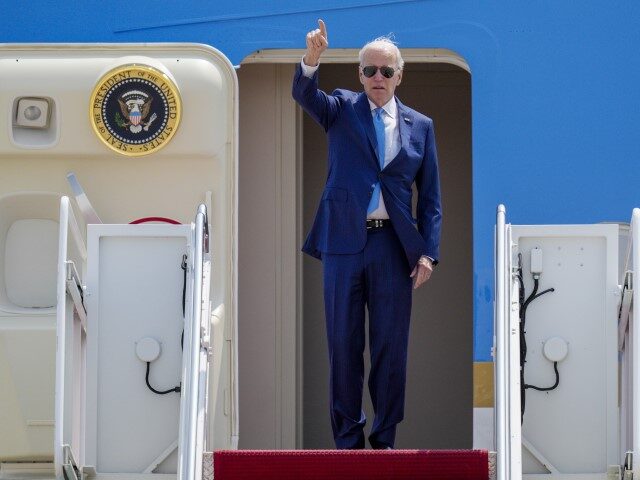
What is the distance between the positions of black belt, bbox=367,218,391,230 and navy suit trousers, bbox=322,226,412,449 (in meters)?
0.01

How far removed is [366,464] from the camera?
171 inches

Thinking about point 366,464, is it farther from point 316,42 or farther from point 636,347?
point 316,42

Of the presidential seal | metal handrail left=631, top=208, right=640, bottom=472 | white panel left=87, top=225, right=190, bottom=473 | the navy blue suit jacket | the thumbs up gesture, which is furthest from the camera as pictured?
the presidential seal

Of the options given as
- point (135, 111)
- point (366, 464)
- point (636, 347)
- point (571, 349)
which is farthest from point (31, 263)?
point (636, 347)

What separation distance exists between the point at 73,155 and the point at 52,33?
0.52m

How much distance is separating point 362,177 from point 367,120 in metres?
0.20

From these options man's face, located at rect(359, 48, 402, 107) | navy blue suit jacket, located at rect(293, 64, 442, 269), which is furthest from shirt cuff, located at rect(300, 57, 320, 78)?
man's face, located at rect(359, 48, 402, 107)

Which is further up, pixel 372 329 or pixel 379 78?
pixel 379 78

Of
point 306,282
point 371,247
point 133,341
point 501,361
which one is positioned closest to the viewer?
point 501,361

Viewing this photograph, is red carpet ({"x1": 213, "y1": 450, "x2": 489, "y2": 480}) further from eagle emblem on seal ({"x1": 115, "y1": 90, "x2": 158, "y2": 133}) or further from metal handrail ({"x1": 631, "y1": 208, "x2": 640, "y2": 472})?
eagle emblem on seal ({"x1": 115, "y1": 90, "x2": 158, "y2": 133})

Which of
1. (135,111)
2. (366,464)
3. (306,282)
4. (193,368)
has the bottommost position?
(366,464)

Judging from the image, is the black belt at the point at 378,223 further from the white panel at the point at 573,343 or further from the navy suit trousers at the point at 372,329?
the white panel at the point at 573,343

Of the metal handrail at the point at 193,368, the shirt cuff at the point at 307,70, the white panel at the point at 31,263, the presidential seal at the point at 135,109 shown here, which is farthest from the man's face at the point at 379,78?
the white panel at the point at 31,263

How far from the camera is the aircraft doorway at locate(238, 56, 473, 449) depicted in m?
6.44
